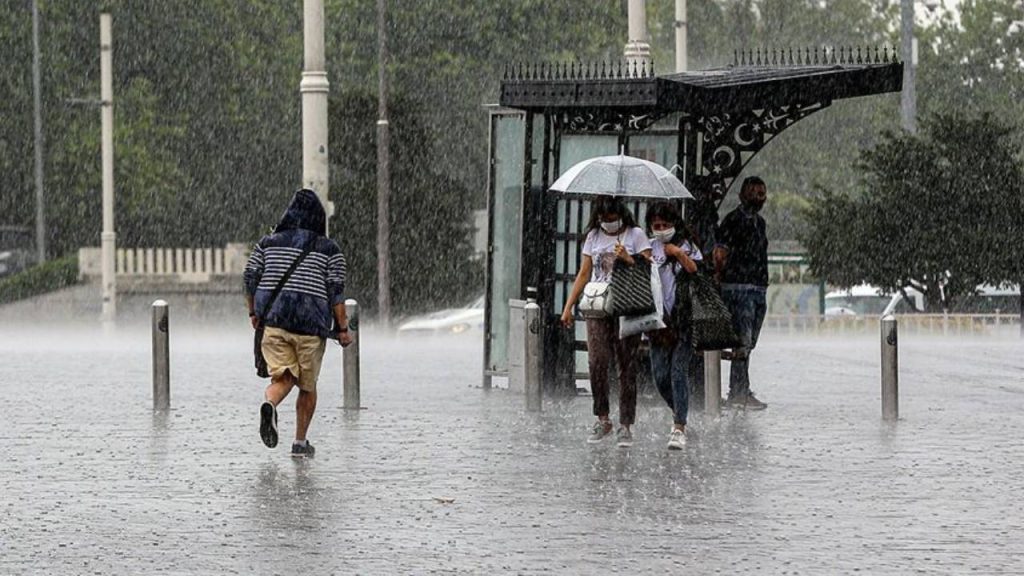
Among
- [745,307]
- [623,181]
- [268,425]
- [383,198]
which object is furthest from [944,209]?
[268,425]

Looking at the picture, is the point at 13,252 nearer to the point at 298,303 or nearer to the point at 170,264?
the point at 170,264

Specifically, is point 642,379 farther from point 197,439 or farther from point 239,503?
point 239,503

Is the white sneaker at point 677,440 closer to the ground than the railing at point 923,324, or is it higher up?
higher up

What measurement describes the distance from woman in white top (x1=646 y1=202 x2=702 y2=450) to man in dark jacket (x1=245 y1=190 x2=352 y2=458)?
2088 mm

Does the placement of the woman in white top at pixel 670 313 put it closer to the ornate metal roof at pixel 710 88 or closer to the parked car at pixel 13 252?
the ornate metal roof at pixel 710 88

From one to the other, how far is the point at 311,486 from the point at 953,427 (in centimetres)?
580

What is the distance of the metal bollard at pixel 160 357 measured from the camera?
724 inches

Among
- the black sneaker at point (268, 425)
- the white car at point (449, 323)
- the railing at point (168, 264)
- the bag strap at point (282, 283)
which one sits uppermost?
the bag strap at point (282, 283)

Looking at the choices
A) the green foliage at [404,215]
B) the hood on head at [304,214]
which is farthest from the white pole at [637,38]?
the green foliage at [404,215]

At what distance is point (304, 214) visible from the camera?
14.1 meters

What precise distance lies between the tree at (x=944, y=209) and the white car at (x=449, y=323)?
7.42 metres

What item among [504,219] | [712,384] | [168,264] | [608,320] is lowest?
[168,264]

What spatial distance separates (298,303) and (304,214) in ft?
1.71

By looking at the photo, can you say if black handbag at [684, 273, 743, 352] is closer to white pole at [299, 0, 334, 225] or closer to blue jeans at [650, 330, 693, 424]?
blue jeans at [650, 330, 693, 424]
